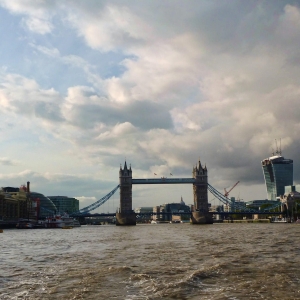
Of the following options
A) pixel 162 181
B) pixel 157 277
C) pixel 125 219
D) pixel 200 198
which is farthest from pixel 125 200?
pixel 157 277

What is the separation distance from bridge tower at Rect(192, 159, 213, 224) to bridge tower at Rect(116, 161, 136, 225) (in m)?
22.1

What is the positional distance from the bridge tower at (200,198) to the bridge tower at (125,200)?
72.6 feet

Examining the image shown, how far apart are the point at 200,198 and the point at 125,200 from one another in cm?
2763

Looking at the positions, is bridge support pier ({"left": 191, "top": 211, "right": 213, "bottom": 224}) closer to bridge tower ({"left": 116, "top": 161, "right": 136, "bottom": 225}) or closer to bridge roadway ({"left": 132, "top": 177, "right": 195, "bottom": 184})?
bridge roadway ({"left": 132, "top": 177, "right": 195, "bottom": 184})

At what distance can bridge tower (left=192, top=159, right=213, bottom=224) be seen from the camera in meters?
143

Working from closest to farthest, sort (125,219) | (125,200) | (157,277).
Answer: (157,277)
(125,219)
(125,200)

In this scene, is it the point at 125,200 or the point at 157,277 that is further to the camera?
the point at 125,200

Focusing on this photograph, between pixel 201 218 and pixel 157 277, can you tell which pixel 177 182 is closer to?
pixel 201 218

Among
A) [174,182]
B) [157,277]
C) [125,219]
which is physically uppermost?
[174,182]

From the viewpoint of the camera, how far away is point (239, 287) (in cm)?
1506

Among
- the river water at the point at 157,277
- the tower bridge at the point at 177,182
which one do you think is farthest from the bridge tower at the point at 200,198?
the river water at the point at 157,277

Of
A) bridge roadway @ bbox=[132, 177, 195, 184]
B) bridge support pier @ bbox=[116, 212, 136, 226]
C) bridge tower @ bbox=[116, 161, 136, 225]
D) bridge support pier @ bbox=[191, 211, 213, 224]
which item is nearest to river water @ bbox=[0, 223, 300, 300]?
bridge support pier @ bbox=[191, 211, 213, 224]

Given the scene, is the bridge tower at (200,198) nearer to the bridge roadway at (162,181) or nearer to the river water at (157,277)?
the bridge roadway at (162,181)

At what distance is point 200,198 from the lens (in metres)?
154
